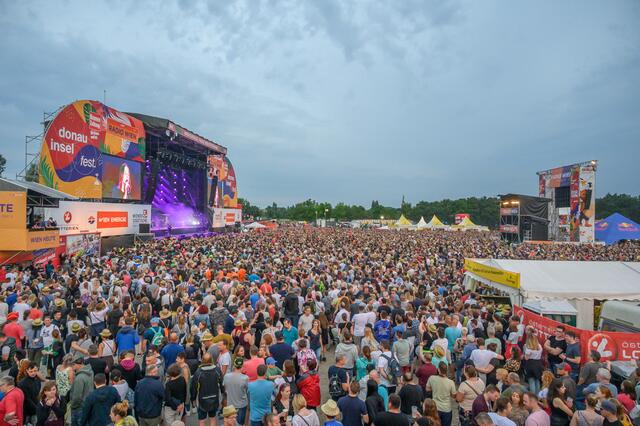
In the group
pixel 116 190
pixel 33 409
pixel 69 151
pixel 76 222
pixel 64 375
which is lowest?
pixel 33 409

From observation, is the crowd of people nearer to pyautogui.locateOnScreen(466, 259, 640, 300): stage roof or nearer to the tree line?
pyautogui.locateOnScreen(466, 259, 640, 300): stage roof

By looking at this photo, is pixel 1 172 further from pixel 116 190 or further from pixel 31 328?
pixel 31 328

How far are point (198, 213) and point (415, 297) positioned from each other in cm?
2789

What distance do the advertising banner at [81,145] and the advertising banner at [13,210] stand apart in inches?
161

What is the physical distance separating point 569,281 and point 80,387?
35.7 feet

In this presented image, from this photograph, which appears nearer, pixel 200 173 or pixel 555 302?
pixel 555 302

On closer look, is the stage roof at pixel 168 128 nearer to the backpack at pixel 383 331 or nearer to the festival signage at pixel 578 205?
the backpack at pixel 383 331

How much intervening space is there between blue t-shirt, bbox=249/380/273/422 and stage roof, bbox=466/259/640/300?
7.53 m

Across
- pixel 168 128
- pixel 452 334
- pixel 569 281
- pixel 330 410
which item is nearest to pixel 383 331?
pixel 452 334

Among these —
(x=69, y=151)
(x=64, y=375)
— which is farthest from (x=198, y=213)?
(x=64, y=375)

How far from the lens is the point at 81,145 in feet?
62.4

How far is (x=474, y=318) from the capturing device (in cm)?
709

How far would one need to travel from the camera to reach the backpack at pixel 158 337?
5582 mm

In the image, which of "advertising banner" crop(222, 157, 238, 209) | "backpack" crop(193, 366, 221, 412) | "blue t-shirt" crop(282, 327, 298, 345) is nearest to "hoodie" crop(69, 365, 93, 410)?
"backpack" crop(193, 366, 221, 412)
